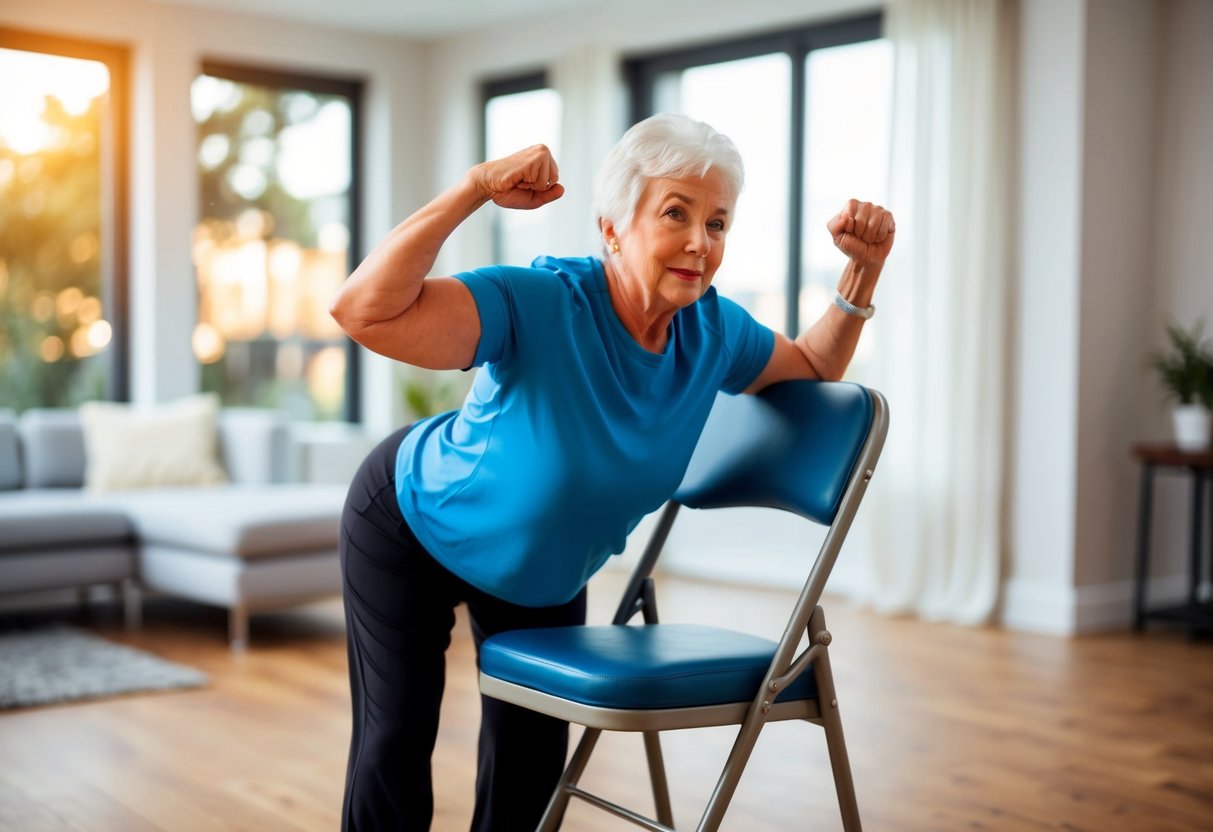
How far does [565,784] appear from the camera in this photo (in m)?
1.99

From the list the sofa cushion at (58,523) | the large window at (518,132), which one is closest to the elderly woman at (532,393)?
the sofa cushion at (58,523)

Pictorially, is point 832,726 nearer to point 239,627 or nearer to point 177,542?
point 239,627

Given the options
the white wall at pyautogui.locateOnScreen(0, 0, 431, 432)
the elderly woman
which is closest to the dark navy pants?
the elderly woman

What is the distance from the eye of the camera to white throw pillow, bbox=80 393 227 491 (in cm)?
543

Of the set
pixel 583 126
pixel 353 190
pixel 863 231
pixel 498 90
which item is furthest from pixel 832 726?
pixel 353 190

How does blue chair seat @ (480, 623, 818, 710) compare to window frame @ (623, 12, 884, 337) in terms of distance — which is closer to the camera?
blue chair seat @ (480, 623, 818, 710)

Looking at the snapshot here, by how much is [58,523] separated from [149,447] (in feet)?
2.67

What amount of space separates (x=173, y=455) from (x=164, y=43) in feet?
6.89

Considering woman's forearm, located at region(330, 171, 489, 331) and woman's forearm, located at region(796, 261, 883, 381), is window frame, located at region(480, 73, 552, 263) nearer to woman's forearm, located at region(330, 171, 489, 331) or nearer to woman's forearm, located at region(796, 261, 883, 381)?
woman's forearm, located at region(796, 261, 883, 381)

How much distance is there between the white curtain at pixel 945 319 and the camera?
16.5 feet

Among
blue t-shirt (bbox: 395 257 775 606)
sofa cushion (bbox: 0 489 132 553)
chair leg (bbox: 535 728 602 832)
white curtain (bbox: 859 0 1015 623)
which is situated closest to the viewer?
blue t-shirt (bbox: 395 257 775 606)

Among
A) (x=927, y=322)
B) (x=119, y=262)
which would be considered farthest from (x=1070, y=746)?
(x=119, y=262)

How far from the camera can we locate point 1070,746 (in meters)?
3.29

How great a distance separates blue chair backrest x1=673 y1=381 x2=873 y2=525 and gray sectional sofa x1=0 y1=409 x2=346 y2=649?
2.74 m
